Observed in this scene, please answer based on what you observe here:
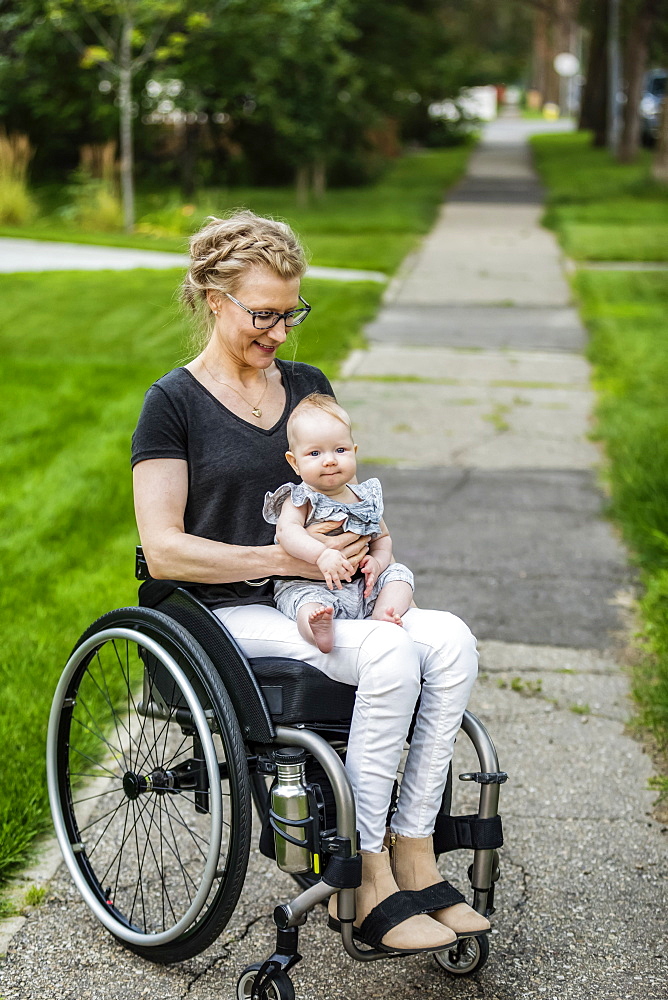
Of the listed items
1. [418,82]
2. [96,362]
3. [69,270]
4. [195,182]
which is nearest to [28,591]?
[96,362]

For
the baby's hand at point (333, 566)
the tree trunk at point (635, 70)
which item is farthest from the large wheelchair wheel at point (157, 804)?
the tree trunk at point (635, 70)

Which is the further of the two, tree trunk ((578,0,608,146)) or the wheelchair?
tree trunk ((578,0,608,146))

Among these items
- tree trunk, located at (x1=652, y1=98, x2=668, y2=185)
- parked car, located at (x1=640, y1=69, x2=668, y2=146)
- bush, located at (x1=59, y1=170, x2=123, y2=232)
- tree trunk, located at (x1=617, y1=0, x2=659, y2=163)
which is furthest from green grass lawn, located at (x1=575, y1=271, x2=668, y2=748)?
parked car, located at (x1=640, y1=69, x2=668, y2=146)

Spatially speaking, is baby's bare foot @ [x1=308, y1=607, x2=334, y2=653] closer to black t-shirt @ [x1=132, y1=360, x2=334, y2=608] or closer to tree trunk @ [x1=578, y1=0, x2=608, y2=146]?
black t-shirt @ [x1=132, y1=360, x2=334, y2=608]

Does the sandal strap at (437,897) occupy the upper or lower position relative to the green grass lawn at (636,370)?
upper

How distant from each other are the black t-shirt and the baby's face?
0.15m

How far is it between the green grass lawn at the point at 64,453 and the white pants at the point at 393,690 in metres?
0.81

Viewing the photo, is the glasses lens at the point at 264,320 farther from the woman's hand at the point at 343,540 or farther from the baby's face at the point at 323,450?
the woman's hand at the point at 343,540

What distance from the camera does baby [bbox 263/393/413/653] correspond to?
2564 millimetres

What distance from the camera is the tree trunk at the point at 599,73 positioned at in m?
30.8

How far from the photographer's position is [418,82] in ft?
92.9

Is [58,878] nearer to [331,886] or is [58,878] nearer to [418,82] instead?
[331,886]

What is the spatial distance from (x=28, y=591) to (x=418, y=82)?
2605 cm

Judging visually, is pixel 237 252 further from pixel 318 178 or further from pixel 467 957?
pixel 318 178
